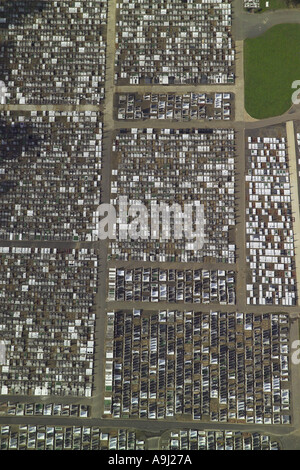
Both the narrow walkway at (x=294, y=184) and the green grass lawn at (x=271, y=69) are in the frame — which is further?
the green grass lawn at (x=271, y=69)

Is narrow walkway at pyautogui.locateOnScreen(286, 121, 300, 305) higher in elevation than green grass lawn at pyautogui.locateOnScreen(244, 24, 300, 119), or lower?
lower

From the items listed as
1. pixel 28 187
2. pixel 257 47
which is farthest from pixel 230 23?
pixel 28 187

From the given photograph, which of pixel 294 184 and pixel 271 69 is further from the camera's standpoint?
pixel 271 69

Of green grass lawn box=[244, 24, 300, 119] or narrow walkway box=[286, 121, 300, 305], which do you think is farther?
green grass lawn box=[244, 24, 300, 119]

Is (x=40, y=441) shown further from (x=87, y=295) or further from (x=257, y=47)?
(x=257, y=47)

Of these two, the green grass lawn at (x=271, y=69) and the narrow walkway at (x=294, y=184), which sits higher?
the green grass lawn at (x=271, y=69)

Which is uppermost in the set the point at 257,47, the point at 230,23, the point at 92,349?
the point at 230,23

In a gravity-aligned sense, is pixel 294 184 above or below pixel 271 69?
below
